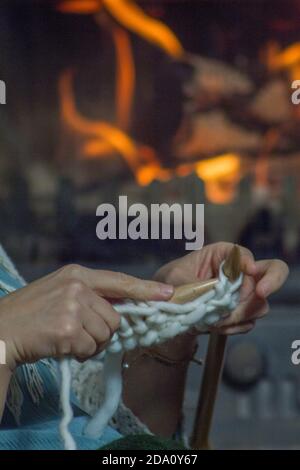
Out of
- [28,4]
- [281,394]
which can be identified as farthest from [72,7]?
[281,394]

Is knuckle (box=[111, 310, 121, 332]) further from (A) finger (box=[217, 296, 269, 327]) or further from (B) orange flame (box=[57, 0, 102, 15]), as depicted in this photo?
(B) orange flame (box=[57, 0, 102, 15])

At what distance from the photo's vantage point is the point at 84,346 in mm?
653

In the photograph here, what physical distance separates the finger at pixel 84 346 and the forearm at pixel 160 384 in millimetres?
202

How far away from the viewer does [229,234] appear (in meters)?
2.09

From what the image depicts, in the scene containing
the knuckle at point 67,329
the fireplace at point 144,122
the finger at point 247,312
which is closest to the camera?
the knuckle at point 67,329

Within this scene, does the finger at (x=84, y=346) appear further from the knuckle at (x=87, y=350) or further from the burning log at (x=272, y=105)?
the burning log at (x=272, y=105)

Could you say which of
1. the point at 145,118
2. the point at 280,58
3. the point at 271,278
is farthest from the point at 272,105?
the point at 271,278

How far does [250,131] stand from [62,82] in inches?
17.0

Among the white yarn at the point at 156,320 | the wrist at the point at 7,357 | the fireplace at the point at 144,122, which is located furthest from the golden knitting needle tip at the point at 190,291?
the fireplace at the point at 144,122

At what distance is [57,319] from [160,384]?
10.3 inches

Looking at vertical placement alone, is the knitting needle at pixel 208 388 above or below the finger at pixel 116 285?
below

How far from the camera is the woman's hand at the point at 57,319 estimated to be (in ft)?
2.12

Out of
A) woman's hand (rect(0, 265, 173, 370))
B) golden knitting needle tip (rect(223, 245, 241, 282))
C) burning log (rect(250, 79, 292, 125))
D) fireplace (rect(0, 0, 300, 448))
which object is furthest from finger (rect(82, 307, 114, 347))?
burning log (rect(250, 79, 292, 125))

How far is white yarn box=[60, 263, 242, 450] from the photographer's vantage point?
687 millimetres
